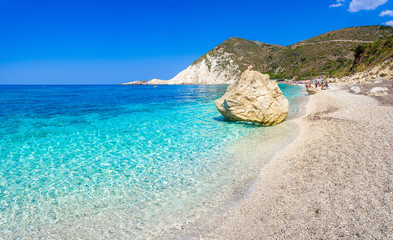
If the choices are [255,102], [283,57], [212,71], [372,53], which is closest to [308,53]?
[283,57]

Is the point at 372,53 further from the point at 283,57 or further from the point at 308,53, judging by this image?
the point at 283,57

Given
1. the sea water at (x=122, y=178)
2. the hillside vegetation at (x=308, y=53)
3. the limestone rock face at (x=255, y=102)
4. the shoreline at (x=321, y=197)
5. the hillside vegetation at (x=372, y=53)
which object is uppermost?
the hillside vegetation at (x=308, y=53)

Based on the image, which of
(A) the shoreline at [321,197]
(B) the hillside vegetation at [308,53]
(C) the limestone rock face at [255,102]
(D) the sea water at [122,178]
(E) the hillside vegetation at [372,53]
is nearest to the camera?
(A) the shoreline at [321,197]

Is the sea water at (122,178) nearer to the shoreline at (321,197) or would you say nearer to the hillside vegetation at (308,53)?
the shoreline at (321,197)

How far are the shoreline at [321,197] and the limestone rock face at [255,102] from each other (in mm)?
5521

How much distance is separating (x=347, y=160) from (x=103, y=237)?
7.77m

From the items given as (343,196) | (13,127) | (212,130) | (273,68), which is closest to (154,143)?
(212,130)

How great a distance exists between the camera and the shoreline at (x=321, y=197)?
417cm

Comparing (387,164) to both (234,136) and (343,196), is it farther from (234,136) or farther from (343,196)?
(234,136)

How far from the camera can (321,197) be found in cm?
517

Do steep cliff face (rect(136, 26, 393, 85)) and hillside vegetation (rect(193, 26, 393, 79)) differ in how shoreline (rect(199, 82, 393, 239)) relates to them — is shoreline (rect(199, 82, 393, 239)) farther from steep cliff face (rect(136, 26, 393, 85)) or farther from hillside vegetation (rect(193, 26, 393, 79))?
steep cliff face (rect(136, 26, 393, 85))

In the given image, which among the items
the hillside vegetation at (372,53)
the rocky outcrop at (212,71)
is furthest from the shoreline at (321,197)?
the rocky outcrop at (212,71)

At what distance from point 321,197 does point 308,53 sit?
13596cm

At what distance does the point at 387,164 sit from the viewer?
20.2ft
